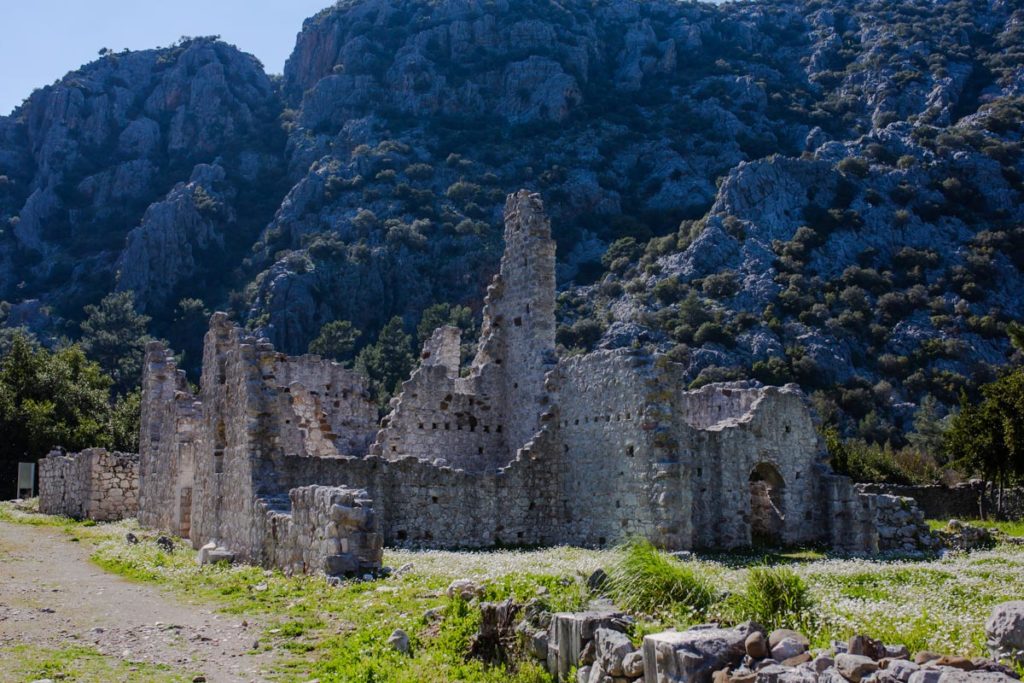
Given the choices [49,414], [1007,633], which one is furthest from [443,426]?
[49,414]

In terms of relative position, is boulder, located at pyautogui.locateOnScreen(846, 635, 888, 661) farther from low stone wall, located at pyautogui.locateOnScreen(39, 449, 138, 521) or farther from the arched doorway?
low stone wall, located at pyautogui.locateOnScreen(39, 449, 138, 521)

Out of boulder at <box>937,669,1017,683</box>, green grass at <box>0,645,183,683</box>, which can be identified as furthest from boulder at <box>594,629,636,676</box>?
green grass at <box>0,645,183,683</box>

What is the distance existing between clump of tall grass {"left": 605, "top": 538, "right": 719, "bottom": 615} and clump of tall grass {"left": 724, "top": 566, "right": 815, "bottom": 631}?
31 cm

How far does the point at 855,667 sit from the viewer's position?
6105 mm

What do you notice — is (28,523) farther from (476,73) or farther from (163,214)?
(476,73)

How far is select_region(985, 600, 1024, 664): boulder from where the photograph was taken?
6664 mm

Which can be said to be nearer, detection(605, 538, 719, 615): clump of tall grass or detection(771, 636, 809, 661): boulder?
detection(771, 636, 809, 661): boulder

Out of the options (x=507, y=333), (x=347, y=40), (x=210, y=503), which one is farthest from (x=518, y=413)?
(x=347, y=40)

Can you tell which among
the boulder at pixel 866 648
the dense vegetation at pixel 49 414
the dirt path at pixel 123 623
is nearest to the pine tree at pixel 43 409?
the dense vegetation at pixel 49 414

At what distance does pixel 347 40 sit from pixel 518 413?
128 meters

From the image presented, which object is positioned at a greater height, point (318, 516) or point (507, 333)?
point (507, 333)

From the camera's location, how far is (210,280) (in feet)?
359

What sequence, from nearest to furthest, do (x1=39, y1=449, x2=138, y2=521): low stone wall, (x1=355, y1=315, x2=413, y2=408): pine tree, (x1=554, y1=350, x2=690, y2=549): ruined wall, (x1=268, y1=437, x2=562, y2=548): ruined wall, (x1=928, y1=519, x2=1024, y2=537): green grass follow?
1. (x1=554, y1=350, x2=690, y2=549): ruined wall
2. (x1=268, y1=437, x2=562, y2=548): ruined wall
3. (x1=928, y1=519, x2=1024, y2=537): green grass
4. (x1=39, y1=449, x2=138, y2=521): low stone wall
5. (x1=355, y1=315, x2=413, y2=408): pine tree

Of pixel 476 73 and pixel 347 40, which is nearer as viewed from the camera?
pixel 476 73
